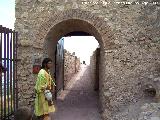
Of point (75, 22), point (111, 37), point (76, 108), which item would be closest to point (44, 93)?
point (111, 37)

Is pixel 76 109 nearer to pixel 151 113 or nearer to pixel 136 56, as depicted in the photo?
pixel 136 56

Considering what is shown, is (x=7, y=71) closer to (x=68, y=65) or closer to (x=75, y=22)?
(x=75, y=22)

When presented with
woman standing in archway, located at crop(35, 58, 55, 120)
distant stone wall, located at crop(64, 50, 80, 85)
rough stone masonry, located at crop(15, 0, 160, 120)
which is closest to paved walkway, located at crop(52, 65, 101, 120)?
rough stone masonry, located at crop(15, 0, 160, 120)

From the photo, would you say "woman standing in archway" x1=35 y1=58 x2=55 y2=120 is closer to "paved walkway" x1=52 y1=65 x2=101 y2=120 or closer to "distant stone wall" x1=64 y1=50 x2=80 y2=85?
"paved walkway" x1=52 y1=65 x2=101 y2=120

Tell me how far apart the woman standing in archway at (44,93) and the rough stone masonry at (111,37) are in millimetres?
2693

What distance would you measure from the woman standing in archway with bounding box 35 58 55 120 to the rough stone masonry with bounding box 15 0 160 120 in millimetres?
2693

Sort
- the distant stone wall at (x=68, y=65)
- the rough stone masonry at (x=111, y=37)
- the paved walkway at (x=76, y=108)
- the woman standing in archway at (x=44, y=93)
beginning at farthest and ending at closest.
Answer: the distant stone wall at (x=68, y=65)
the paved walkway at (x=76, y=108)
the rough stone masonry at (x=111, y=37)
the woman standing in archway at (x=44, y=93)

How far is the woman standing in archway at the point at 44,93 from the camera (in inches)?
244

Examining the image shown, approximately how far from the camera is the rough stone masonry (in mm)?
8773

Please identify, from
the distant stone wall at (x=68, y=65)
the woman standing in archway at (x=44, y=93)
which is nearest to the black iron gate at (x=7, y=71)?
the woman standing in archway at (x=44, y=93)

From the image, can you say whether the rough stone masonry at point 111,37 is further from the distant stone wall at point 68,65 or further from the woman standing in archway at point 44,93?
the distant stone wall at point 68,65

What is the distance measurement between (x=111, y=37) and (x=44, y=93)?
3310 mm

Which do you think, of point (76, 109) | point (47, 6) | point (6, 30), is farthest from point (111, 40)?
point (6, 30)

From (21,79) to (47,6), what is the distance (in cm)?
221
